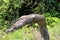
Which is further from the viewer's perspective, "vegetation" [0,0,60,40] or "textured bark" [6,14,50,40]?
"vegetation" [0,0,60,40]

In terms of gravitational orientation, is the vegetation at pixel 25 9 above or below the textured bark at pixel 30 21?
below

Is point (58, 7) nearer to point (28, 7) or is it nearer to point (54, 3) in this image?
point (54, 3)

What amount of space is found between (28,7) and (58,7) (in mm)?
836

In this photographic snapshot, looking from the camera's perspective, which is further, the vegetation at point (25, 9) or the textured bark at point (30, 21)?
the vegetation at point (25, 9)

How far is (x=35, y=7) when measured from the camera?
6.27m

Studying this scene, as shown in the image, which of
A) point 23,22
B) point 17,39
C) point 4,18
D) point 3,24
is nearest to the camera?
point 23,22

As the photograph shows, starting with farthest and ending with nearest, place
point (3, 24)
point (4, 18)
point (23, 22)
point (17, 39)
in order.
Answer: point (4, 18) < point (3, 24) < point (17, 39) < point (23, 22)

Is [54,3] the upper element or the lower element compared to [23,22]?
lower

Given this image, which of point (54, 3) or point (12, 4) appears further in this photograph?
point (54, 3)

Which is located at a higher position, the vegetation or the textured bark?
the textured bark

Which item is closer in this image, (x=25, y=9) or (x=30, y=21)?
(x=30, y=21)

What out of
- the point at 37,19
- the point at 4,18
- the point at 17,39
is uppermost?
the point at 37,19

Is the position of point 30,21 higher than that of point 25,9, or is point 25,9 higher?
point 30,21

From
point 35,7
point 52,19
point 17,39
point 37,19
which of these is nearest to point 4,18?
point 35,7
